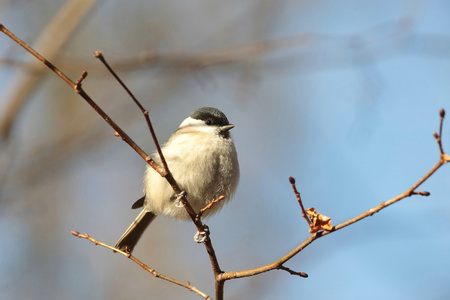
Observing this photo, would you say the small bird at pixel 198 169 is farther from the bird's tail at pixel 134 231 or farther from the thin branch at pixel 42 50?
the thin branch at pixel 42 50

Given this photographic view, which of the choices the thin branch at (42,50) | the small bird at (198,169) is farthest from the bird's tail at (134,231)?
the thin branch at (42,50)

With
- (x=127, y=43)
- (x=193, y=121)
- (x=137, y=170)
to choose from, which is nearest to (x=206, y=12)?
(x=127, y=43)

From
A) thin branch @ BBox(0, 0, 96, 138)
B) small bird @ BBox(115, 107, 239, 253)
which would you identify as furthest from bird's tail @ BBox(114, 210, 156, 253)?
thin branch @ BBox(0, 0, 96, 138)

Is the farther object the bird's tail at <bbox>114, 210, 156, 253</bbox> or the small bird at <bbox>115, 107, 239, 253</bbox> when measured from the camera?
the bird's tail at <bbox>114, 210, 156, 253</bbox>

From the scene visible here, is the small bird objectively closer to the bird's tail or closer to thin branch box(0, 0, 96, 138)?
the bird's tail

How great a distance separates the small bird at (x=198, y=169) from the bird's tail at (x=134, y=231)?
0.97 feet

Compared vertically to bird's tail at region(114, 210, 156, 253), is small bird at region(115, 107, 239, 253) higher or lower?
higher

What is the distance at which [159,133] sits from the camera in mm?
8586

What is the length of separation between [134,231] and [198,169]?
4.18 feet

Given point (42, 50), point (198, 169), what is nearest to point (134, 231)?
point (198, 169)

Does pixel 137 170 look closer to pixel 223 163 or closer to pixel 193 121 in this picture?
pixel 193 121

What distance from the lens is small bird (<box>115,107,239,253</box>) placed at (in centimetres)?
398

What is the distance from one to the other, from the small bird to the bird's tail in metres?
0.30

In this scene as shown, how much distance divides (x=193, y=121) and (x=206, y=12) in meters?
4.62
